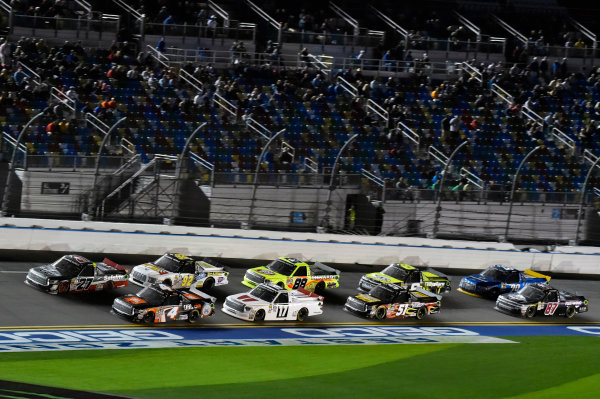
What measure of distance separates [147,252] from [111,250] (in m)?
1.19

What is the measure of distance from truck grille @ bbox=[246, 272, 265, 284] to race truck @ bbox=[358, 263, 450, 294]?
3383 millimetres

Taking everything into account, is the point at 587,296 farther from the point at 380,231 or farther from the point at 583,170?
the point at 583,170

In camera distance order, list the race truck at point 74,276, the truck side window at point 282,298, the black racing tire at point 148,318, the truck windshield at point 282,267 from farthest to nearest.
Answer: the truck windshield at point 282,267 < the truck side window at point 282,298 < the race truck at point 74,276 < the black racing tire at point 148,318

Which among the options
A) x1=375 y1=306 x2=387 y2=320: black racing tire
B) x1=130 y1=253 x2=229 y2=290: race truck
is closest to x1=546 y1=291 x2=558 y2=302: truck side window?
x1=375 y1=306 x2=387 y2=320: black racing tire

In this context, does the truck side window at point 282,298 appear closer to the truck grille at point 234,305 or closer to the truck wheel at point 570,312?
the truck grille at point 234,305

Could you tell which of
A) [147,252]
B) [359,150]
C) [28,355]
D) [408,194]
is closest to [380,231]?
[408,194]

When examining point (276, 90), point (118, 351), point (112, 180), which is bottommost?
point (118, 351)

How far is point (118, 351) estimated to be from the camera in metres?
23.3

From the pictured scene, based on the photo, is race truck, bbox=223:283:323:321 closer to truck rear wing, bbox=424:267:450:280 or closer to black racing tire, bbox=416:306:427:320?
black racing tire, bbox=416:306:427:320

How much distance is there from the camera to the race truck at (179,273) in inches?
1150

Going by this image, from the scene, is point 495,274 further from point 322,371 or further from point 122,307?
point 122,307

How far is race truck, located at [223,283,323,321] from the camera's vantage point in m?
27.6

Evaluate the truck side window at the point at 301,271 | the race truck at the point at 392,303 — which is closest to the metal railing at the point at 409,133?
the truck side window at the point at 301,271

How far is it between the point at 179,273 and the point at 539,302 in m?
11.6
